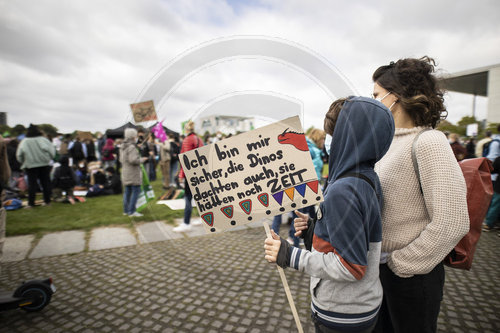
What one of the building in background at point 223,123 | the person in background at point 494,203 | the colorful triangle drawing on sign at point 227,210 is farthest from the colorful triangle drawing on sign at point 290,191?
the person in background at point 494,203

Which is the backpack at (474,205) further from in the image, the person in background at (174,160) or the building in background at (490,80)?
the building in background at (490,80)

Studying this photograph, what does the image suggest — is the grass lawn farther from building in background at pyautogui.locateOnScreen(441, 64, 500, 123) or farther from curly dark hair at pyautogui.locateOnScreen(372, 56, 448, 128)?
building in background at pyautogui.locateOnScreen(441, 64, 500, 123)

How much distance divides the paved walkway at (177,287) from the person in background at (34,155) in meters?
2.86

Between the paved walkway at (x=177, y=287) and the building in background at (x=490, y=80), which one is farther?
the building in background at (x=490, y=80)

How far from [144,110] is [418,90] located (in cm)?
191

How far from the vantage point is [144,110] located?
2092 millimetres

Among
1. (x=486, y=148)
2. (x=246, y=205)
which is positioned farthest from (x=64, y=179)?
(x=486, y=148)

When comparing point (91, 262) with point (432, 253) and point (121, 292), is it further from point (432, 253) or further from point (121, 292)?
point (432, 253)

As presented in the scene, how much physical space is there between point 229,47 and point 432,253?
182 cm

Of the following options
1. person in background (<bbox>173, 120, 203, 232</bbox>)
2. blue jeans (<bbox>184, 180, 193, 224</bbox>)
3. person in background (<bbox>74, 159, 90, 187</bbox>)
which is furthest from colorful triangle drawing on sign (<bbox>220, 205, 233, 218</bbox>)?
person in background (<bbox>74, 159, 90, 187</bbox>)

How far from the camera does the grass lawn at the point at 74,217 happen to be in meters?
5.31

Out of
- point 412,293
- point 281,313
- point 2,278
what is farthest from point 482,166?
point 2,278

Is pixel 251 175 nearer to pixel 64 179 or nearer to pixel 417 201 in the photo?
pixel 417 201

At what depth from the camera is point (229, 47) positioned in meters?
1.95
